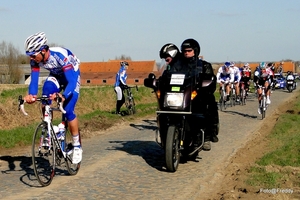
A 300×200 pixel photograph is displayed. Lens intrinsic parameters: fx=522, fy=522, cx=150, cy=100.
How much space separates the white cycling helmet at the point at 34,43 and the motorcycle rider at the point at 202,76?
8.96 feet

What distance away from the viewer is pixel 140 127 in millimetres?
15477

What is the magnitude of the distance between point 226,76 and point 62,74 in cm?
1619

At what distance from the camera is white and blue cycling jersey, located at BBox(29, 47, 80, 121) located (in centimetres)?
768

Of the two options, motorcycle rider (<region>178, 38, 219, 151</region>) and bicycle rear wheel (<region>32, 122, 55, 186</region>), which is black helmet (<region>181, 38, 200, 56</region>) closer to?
motorcycle rider (<region>178, 38, 219, 151</region>)

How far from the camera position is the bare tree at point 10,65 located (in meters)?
92.1

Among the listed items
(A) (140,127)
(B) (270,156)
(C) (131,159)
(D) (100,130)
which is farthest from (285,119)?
(C) (131,159)

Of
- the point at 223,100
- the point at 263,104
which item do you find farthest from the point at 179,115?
the point at 223,100

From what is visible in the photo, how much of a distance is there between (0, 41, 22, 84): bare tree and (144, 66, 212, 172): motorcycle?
281 feet

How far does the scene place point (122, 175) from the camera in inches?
330

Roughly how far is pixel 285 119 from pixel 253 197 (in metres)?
10.4

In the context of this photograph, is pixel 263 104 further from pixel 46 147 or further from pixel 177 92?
pixel 46 147

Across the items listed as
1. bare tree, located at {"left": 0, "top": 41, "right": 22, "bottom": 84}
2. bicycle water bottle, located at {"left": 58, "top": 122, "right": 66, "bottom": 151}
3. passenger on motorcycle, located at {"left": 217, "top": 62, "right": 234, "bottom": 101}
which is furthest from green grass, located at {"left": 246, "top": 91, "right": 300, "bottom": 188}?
bare tree, located at {"left": 0, "top": 41, "right": 22, "bottom": 84}

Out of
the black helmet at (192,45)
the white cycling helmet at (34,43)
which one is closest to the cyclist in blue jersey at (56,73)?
the white cycling helmet at (34,43)

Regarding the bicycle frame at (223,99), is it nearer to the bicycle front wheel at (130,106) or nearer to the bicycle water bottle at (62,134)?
the bicycle front wheel at (130,106)
